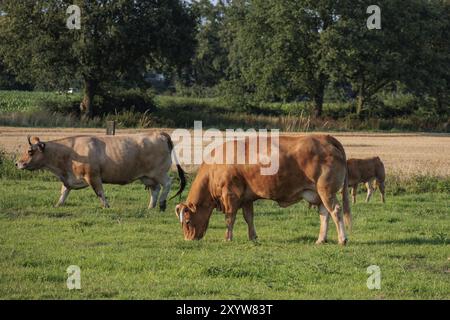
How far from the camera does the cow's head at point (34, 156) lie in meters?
19.1

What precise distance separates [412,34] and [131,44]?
20756 millimetres

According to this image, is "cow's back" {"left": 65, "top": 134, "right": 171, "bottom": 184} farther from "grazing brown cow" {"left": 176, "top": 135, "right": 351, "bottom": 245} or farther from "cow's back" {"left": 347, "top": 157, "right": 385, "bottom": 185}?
"cow's back" {"left": 347, "top": 157, "right": 385, "bottom": 185}

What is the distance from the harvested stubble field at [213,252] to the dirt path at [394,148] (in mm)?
6878

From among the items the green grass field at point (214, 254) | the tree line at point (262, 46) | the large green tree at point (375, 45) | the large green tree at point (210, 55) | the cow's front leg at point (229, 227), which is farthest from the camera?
the large green tree at point (210, 55)

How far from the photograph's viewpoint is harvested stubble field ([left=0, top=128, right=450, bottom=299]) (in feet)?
34.0

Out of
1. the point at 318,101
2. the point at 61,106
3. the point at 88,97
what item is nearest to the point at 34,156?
the point at 88,97

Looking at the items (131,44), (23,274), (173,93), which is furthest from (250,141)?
(173,93)

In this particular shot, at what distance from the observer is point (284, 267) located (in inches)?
460

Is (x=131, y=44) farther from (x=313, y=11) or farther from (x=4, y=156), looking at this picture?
(x=4, y=156)

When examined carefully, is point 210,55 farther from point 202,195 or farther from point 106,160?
point 202,195

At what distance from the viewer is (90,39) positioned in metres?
51.9

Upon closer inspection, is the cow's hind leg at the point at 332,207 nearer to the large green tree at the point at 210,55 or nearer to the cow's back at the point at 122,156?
the cow's back at the point at 122,156

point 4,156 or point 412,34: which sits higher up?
point 412,34

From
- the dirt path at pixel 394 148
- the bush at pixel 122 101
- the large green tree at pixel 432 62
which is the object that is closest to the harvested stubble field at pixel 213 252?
the dirt path at pixel 394 148
